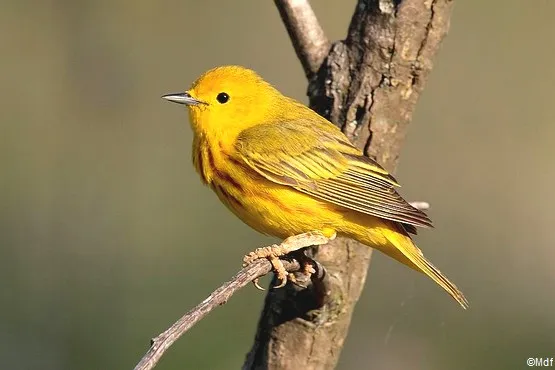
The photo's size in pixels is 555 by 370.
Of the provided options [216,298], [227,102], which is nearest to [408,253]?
[227,102]

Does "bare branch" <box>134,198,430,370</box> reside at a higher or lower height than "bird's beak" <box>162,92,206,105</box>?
lower

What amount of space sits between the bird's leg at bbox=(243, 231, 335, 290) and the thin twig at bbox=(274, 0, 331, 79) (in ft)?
2.62

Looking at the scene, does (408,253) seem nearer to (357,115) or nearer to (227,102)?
(357,115)

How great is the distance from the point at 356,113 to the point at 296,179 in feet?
1.25

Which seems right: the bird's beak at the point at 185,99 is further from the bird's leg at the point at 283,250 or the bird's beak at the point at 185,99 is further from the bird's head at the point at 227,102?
the bird's leg at the point at 283,250

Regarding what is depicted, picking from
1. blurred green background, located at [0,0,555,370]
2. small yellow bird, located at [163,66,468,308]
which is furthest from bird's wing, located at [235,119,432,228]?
blurred green background, located at [0,0,555,370]

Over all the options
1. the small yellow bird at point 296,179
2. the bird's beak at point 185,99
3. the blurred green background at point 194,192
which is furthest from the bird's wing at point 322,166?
the blurred green background at point 194,192

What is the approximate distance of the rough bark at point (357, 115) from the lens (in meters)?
3.88

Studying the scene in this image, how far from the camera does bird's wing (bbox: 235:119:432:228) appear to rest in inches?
151

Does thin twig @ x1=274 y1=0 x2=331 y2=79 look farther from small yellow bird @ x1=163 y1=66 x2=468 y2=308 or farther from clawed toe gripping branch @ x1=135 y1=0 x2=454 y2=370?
small yellow bird @ x1=163 y1=66 x2=468 y2=308

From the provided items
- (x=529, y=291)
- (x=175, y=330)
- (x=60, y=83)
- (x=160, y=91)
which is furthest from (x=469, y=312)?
(x=175, y=330)

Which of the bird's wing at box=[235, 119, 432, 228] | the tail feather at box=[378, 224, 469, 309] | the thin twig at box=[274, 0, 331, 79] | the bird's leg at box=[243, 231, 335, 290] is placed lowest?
the bird's leg at box=[243, 231, 335, 290]

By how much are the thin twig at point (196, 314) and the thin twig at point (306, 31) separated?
1151 mm

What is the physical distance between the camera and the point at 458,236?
7492 mm
